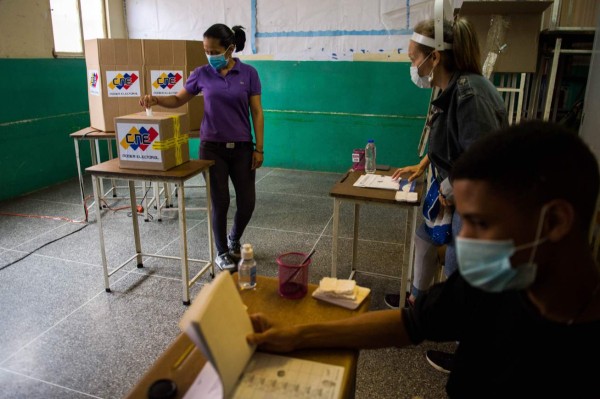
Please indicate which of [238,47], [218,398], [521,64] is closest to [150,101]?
[238,47]

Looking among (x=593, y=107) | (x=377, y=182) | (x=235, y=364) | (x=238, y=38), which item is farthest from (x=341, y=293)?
(x=593, y=107)

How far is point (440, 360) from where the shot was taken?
6.93 ft

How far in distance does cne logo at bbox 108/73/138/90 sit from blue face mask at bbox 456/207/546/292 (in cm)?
370

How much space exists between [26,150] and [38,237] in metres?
1.62

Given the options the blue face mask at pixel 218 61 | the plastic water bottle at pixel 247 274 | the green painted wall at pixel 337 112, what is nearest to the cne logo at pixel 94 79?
the blue face mask at pixel 218 61

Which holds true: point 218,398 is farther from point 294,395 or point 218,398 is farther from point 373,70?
point 373,70

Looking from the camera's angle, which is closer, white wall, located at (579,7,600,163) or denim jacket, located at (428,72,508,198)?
denim jacket, located at (428,72,508,198)

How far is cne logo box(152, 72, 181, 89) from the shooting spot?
12.9 ft

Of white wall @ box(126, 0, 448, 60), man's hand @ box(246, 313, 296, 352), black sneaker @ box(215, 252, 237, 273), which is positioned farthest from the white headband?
white wall @ box(126, 0, 448, 60)

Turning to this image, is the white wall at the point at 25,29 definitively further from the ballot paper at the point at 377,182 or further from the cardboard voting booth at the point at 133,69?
the ballot paper at the point at 377,182

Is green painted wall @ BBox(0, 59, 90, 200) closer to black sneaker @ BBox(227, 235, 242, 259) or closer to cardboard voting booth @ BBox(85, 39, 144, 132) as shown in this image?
cardboard voting booth @ BBox(85, 39, 144, 132)

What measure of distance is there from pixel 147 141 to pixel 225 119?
1.92ft

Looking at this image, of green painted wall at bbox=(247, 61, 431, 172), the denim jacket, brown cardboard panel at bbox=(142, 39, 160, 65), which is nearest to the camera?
the denim jacket

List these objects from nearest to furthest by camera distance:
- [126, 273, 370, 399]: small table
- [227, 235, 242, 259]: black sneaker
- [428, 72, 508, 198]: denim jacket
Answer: [126, 273, 370, 399]: small table → [428, 72, 508, 198]: denim jacket → [227, 235, 242, 259]: black sneaker
